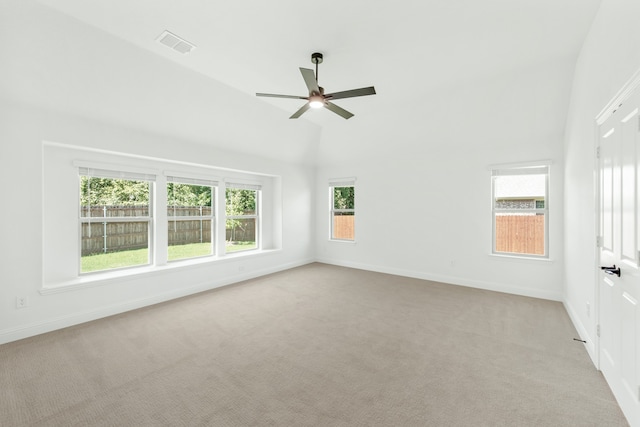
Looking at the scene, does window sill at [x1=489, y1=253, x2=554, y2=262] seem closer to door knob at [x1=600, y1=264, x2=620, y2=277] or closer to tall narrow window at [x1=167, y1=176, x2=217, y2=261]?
door knob at [x1=600, y1=264, x2=620, y2=277]

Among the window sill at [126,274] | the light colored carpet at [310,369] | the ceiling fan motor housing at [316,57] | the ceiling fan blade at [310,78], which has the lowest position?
the light colored carpet at [310,369]

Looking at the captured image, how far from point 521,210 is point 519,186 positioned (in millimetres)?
401

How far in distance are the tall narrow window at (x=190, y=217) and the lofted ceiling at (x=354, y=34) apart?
2.03m

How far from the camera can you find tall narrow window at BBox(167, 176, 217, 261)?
465 centimetres

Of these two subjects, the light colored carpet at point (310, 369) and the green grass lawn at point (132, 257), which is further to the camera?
the green grass lawn at point (132, 257)

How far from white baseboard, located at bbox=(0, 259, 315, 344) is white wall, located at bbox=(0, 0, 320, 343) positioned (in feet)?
0.04

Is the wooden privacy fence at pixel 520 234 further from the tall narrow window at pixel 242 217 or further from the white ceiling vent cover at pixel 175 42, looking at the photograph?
the white ceiling vent cover at pixel 175 42

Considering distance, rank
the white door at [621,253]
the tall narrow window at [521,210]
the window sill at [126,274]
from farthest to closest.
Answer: the tall narrow window at [521,210] < the window sill at [126,274] < the white door at [621,253]

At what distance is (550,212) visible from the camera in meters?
4.29

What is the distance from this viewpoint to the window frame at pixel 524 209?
4344 mm

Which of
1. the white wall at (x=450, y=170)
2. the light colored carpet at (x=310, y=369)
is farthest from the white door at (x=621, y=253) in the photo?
the white wall at (x=450, y=170)

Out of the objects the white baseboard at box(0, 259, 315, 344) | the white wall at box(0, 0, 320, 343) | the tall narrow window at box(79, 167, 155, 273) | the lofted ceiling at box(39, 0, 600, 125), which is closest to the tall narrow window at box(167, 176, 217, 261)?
the tall narrow window at box(79, 167, 155, 273)

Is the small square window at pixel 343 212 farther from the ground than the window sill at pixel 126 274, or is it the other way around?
the small square window at pixel 343 212

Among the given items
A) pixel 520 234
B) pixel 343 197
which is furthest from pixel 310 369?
pixel 343 197
